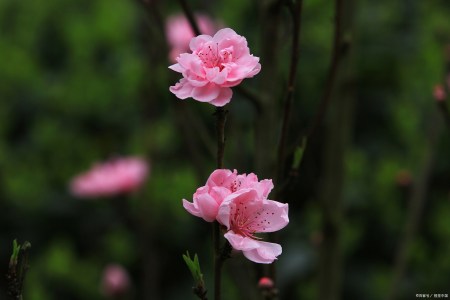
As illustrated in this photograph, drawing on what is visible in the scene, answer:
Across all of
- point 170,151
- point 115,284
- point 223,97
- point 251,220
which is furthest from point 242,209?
point 170,151

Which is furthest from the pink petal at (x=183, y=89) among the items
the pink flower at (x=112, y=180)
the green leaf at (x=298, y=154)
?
the pink flower at (x=112, y=180)

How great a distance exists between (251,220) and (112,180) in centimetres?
175

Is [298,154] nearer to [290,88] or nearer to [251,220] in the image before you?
[290,88]

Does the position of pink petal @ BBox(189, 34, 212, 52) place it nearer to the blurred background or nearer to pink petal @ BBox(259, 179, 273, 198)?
pink petal @ BBox(259, 179, 273, 198)

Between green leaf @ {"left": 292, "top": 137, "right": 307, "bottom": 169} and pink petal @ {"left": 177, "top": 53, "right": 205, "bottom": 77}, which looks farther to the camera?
green leaf @ {"left": 292, "top": 137, "right": 307, "bottom": 169}

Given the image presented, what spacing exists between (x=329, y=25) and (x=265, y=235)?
209 centimetres

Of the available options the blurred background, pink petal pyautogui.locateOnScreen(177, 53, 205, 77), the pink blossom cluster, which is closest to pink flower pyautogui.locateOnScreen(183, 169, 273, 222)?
the pink blossom cluster

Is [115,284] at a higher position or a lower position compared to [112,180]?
lower

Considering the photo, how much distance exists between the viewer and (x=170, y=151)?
3223 millimetres

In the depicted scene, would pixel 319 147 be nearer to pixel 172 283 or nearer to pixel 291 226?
pixel 291 226

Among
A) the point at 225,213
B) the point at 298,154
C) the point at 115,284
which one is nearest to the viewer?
the point at 225,213

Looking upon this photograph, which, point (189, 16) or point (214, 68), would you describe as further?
point (189, 16)

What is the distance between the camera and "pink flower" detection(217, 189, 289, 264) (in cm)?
79

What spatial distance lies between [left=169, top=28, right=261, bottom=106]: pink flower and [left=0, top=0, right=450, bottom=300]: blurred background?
131 centimetres
